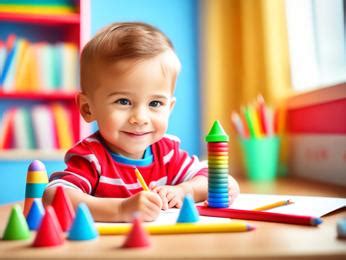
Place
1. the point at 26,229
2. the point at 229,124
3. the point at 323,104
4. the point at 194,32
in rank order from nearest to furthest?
the point at 26,229 → the point at 323,104 → the point at 229,124 → the point at 194,32

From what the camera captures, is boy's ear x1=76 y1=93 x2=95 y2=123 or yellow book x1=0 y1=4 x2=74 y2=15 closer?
boy's ear x1=76 y1=93 x2=95 y2=123

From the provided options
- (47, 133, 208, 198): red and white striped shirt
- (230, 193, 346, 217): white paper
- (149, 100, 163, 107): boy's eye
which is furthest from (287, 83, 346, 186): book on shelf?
(149, 100, 163, 107): boy's eye

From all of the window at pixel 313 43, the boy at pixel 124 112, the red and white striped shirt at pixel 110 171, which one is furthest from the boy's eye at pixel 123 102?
the window at pixel 313 43

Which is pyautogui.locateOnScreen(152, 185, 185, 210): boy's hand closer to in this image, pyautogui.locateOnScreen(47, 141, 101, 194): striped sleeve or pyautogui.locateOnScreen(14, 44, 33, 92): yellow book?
pyautogui.locateOnScreen(47, 141, 101, 194): striped sleeve

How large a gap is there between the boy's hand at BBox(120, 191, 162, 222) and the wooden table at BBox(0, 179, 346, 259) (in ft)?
0.28

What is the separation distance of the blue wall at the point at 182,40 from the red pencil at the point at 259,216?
1.72 metres

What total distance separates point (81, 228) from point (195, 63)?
6.55ft

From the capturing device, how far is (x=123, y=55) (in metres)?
0.89

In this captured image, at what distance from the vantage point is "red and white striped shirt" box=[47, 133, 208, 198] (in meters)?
0.89

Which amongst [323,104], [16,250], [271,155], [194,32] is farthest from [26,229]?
[194,32]

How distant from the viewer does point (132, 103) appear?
898mm

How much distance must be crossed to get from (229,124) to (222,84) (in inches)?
7.5

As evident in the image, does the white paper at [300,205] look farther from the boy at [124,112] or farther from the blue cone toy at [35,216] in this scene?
the blue cone toy at [35,216]

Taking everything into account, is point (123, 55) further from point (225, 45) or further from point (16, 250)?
point (225, 45)
